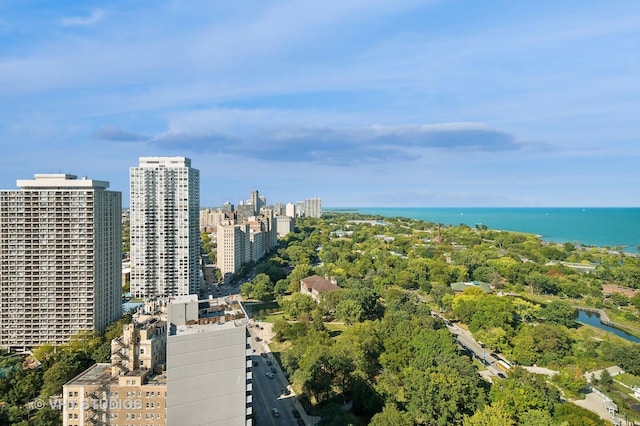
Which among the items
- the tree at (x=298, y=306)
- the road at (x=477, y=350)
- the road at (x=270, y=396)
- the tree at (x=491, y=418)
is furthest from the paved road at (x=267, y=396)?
the road at (x=477, y=350)

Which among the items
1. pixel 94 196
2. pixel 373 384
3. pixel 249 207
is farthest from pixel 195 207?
pixel 249 207

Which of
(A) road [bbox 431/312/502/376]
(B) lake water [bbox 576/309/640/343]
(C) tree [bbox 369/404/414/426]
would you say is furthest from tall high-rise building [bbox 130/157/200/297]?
(B) lake water [bbox 576/309/640/343]

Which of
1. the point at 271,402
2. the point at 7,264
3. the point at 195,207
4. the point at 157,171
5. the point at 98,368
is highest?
the point at 157,171

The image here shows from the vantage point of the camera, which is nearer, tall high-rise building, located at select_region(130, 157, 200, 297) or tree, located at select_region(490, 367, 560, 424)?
tree, located at select_region(490, 367, 560, 424)

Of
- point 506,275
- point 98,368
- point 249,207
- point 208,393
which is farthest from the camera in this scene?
point 249,207

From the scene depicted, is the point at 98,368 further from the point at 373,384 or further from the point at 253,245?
the point at 253,245

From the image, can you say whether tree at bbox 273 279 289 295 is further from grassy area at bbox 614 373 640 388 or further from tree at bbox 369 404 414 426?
grassy area at bbox 614 373 640 388

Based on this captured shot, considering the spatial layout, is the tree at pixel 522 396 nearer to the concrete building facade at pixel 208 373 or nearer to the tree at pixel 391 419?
A: the tree at pixel 391 419
